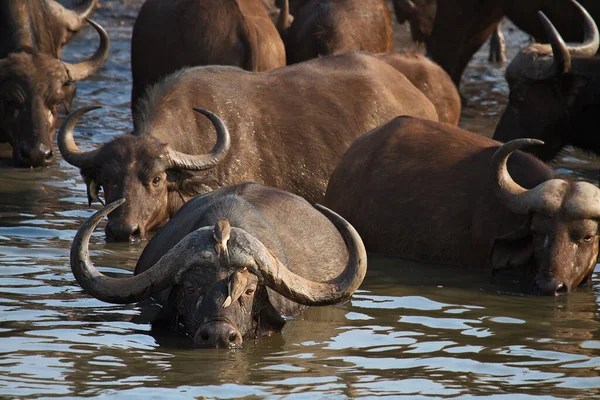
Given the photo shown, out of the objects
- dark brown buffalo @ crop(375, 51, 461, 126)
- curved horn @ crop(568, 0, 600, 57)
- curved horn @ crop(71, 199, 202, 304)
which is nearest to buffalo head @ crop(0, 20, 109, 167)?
dark brown buffalo @ crop(375, 51, 461, 126)

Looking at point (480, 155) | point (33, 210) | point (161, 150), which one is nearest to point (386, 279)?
point (480, 155)

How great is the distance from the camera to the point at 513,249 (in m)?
8.82

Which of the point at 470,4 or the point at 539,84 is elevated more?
the point at 470,4

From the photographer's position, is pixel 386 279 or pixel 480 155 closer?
pixel 386 279

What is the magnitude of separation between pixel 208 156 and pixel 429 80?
343 cm

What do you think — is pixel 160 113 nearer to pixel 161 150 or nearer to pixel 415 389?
pixel 161 150

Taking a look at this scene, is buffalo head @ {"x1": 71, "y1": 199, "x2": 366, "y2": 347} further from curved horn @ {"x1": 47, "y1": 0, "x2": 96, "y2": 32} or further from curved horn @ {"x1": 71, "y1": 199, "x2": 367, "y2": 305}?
curved horn @ {"x1": 47, "y1": 0, "x2": 96, "y2": 32}

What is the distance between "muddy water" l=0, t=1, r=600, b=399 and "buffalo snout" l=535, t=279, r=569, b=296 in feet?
0.25

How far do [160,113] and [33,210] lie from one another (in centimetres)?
134

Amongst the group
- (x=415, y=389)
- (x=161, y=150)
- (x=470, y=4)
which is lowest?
(x=415, y=389)

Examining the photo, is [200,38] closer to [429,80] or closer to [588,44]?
[429,80]

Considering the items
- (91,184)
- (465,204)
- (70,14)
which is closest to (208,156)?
(91,184)

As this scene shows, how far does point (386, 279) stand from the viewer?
348 inches

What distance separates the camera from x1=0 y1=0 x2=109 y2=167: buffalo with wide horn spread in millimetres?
12523
